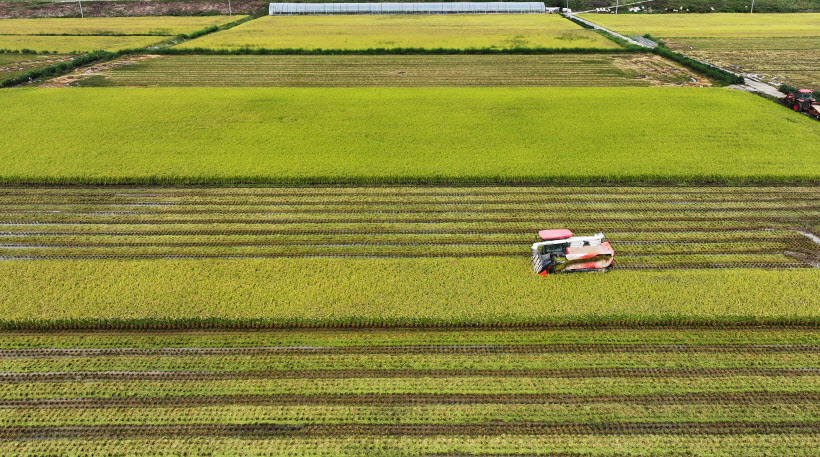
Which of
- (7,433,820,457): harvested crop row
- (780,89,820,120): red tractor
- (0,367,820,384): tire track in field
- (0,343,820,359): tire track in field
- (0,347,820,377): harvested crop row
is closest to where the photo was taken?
(7,433,820,457): harvested crop row

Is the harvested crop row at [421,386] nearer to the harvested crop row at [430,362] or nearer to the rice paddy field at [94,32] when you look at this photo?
the harvested crop row at [430,362]

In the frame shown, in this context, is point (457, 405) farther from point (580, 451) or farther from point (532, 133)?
point (532, 133)

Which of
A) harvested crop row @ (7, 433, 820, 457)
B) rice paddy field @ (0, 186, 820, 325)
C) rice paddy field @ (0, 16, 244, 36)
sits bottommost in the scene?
harvested crop row @ (7, 433, 820, 457)

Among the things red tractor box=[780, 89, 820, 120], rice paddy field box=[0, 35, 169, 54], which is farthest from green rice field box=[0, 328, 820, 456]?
rice paddy field box=[0, 35, 169, 54]

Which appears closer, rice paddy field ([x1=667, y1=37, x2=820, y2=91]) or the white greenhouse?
rice paddy field ([x1=667, y1=37, x2=820, y2=91])

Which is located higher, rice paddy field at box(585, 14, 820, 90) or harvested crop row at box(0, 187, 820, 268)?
rice paddy field at box(585, 14, 820, 90)

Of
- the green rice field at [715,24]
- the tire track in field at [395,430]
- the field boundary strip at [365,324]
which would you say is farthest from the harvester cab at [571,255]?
the green rice field at [715,24]

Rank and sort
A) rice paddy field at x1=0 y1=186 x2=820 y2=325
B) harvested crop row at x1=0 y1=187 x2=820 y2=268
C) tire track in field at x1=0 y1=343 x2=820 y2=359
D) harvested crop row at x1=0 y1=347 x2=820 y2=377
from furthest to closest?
1. harvested crop row at x1=0 y1=187 x2=820 y2=268
2. rice paddy field at x1=0 y1=186 x2=820 y2=325
3. tire track in field at x1=0 y1=343 x2=820 y2=359
4. harvested crop row at x1=0 y1=347 x2=820 y2=377

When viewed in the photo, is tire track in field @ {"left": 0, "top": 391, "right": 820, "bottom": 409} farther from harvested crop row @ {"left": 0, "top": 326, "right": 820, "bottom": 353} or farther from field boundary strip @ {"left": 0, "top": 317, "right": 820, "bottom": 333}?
field boundary strip @ {"left": 0, "top": 317, "right": 820, "bottom": 333}

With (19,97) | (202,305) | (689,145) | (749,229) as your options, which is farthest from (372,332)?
(19,97)
